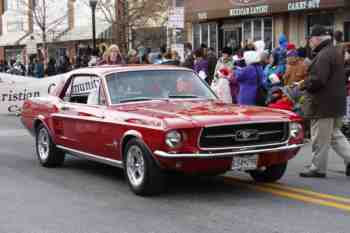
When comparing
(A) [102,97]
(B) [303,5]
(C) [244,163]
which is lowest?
(C) [244,163]

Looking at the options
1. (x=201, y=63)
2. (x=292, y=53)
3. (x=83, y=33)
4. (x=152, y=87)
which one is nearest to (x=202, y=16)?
(x=201, y=63)

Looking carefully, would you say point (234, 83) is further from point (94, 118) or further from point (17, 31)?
point (17, 31)

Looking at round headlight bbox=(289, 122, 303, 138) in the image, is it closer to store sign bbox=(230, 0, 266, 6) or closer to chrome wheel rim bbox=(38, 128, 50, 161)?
chrome wheel rim bbox=(38, 128, 50, 161)

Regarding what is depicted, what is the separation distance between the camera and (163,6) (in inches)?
1200

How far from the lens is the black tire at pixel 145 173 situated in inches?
295

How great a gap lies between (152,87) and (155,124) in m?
1.52

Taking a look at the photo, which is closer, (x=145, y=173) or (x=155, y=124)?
(x=155, y=124)

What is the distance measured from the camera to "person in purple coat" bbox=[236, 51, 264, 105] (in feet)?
39.7

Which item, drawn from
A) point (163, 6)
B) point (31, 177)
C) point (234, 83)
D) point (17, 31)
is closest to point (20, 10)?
point (17, 31)

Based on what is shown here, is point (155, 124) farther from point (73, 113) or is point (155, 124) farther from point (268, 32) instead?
point (268, 32)

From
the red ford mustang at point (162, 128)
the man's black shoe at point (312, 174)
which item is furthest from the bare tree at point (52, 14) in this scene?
the man's black shoe at point (312, 174)

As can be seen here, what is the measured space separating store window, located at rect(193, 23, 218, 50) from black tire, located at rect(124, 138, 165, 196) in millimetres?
21170

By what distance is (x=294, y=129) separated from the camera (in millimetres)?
7887

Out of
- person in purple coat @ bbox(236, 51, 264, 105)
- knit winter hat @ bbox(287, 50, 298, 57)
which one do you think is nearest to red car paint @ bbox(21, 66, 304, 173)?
person in purple coat @ bbox(236, 51, 264, 105)
